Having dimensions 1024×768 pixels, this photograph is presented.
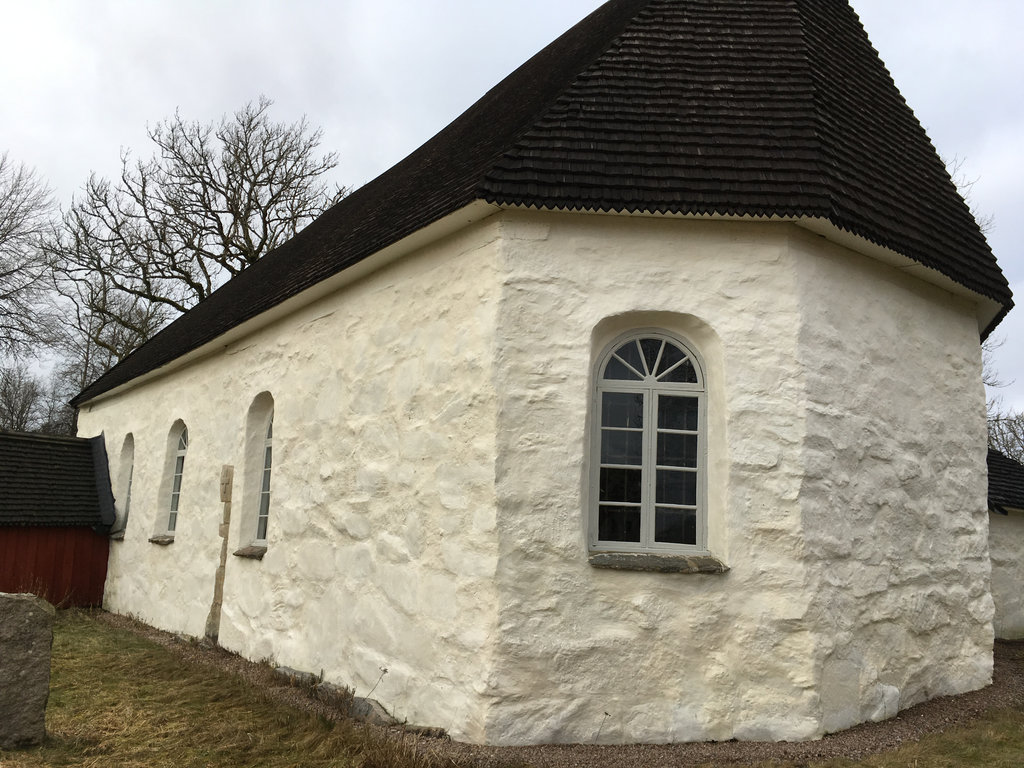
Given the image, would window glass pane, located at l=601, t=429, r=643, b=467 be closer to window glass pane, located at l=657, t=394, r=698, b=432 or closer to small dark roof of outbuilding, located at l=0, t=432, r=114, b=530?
window glass pane, located at l=657, t=394, r=698, b=432

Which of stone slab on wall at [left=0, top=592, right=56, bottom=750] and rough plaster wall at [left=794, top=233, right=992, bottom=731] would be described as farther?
rough plaster wall at [left=794, top=233, right=992, bottom=731]

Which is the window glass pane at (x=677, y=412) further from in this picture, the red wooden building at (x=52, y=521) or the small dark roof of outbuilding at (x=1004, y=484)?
the red wooden building at (x=52, y=521)

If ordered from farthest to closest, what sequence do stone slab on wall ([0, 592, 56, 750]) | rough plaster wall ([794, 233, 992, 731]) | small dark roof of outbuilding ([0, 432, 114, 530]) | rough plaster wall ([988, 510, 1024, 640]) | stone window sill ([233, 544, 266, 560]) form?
small dark roof of outbuilding ([0, 432, 114, 530]) < rough plaster wall ([988, 510, 1024, 640]) < stone window sill ([233, 544, 266, 560]) < rough plaster wall ([794, 233, 992, 731]) < stone slab on wall ([0, 592, 56, 750])

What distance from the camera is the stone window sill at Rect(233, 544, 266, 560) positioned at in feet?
28.8

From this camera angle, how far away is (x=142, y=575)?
12.5 meters

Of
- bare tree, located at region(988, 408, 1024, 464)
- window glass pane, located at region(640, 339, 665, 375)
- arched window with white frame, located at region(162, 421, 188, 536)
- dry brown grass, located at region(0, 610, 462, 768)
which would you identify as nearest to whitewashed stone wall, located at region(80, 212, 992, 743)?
window glass pane, located at region(640, 339, 665, 375)

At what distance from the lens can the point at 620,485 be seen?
20.1ft

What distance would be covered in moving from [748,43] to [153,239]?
21.8 metres

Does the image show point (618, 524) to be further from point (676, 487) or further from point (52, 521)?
point (52, 521)

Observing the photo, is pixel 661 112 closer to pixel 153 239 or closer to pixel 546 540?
pixel 546 540

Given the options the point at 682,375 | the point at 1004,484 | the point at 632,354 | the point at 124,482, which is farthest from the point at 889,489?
the point at 124,482

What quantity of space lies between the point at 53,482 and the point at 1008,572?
621 inches

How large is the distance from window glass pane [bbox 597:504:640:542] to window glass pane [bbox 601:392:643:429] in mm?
658

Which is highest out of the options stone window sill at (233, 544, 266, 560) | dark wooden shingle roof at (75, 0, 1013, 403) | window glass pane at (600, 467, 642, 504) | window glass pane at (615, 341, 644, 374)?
dark wooden shingle roof at (75, 0, 1013, 403)
